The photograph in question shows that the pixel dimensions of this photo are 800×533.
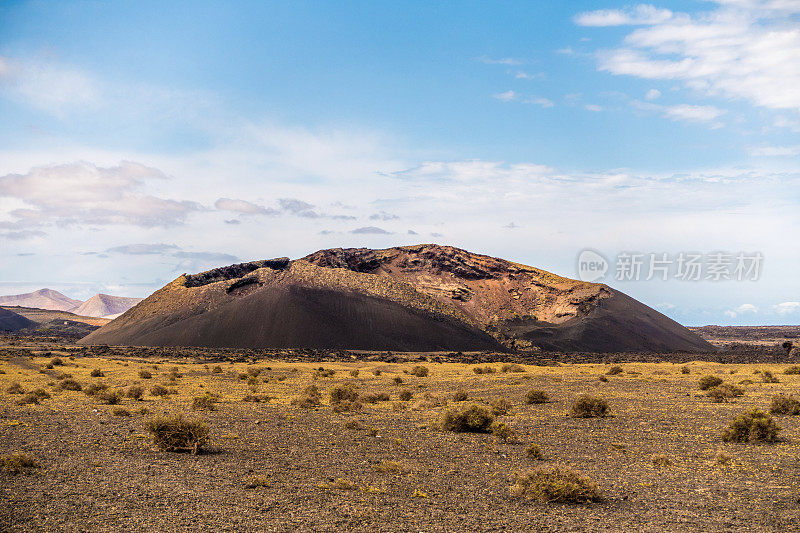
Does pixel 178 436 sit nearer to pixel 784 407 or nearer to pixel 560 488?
pixel 560 488

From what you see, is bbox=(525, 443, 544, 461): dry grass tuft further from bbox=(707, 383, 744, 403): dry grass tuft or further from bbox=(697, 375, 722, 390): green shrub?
bbox=(697, 375, 722, 390): green shrub

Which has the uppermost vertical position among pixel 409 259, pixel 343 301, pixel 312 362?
pixel 409 259

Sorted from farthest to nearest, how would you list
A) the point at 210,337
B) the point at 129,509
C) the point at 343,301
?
the point at 343,301 < the point at 210,337 < the point at 129,509

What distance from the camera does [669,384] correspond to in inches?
1328

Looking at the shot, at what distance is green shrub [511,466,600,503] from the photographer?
1098cm

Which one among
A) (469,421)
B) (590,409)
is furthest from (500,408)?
(469,421)

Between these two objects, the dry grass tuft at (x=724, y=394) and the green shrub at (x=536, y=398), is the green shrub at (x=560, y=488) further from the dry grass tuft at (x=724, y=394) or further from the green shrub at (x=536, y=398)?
the dry grass tuft at (x=724, y=394)

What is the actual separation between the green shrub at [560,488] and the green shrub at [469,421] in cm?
723

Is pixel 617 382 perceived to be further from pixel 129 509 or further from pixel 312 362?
pixel 312 362

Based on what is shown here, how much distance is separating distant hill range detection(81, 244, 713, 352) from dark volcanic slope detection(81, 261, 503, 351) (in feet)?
0.65

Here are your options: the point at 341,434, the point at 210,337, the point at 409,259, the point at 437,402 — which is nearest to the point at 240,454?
the point at 341,434

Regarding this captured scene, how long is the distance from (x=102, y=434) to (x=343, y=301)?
75018 millimetres

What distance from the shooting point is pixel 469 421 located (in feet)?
61.7

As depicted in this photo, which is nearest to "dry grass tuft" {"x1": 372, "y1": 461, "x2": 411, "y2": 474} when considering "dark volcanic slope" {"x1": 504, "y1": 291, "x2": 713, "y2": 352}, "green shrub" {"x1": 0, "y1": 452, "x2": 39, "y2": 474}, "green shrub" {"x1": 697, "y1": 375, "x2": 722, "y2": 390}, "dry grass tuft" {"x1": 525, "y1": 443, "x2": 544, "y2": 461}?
"dry grass tuft" {"x1": 525, "y1": 443, "x2": 544, "y2": 461}
